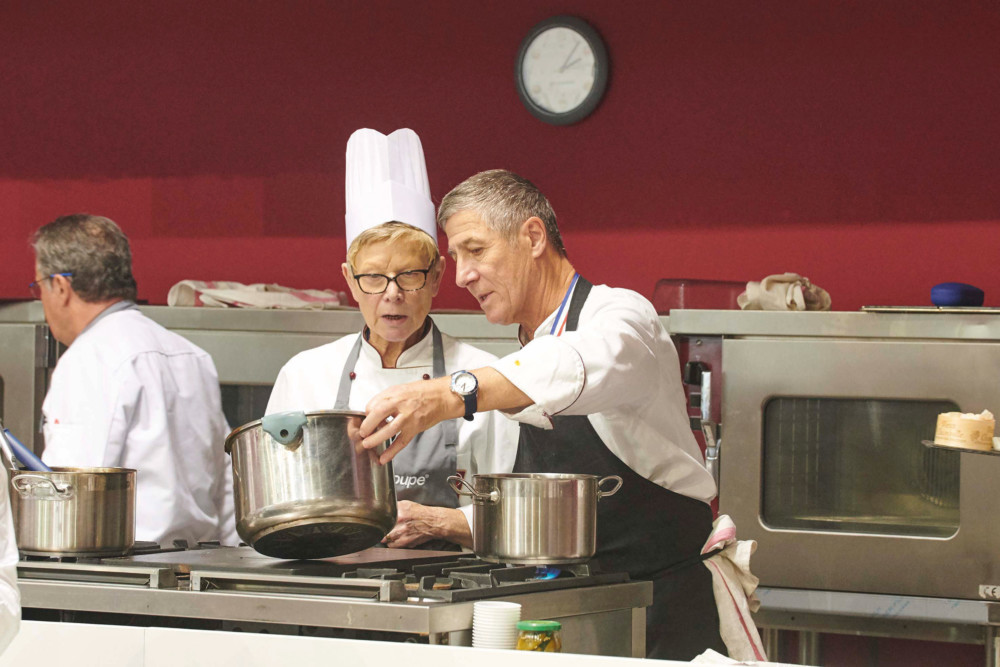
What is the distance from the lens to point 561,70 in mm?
3490

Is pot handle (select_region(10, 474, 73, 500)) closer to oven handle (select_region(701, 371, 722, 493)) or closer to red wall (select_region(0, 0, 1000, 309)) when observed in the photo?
oven handle (select_region(701, 371, 722, 493))

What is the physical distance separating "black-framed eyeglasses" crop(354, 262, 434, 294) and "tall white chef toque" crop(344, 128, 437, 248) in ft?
0.37

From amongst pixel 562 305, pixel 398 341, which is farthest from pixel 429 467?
pixel 562 305

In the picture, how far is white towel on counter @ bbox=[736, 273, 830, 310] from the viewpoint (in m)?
2.94

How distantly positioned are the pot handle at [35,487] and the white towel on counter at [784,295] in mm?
1751

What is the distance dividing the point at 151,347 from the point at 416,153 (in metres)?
0.74

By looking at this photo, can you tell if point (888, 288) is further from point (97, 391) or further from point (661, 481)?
point (97, 391)

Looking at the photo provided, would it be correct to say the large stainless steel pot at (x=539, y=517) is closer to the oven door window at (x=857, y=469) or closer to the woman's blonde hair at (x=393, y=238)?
the woman's blonde hair at (x=393, y=238)

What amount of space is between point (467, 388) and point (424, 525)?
507 mm

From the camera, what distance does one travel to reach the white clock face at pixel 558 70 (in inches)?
137

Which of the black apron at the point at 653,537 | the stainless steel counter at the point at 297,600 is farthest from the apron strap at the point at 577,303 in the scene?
the stainless steel counter at the point at 297,600

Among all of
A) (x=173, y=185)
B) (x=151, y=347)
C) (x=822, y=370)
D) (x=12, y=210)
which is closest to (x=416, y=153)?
(x=151, y=347)

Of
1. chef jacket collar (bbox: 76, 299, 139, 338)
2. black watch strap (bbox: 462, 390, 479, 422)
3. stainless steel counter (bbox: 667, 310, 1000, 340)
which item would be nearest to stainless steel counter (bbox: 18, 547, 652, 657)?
black watch strap (bbox: 462, 390, 479, 422)

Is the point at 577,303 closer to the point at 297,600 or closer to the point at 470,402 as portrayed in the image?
the point at 470,402
